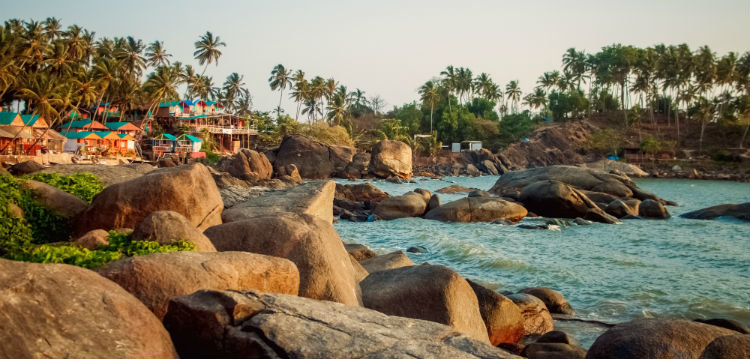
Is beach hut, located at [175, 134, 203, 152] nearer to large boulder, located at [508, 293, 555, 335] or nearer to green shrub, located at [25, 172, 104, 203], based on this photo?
green shrub, located at [25, 172, 104, 203]

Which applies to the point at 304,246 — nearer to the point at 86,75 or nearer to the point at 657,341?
the point at 657,341

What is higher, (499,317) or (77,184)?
(77,184)

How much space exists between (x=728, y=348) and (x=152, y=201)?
26.7 feet

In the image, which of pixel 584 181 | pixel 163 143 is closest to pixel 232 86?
pixel 163 143

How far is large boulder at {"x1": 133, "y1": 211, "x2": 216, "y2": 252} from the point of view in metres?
7.24

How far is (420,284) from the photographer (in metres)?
8.62

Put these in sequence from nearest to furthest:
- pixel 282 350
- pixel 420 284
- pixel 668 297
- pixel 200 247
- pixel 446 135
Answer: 1. pixel 282 350
2. pixel 200 247
3. pixel 420 284
4. pixel 668 297
5. pixel 446 135

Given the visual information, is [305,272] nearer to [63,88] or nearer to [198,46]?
[63,88]

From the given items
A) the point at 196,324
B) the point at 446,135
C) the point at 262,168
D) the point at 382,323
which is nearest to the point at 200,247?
the point at 196,324

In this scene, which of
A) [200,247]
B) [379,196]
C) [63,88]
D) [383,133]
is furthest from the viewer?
[383,133]

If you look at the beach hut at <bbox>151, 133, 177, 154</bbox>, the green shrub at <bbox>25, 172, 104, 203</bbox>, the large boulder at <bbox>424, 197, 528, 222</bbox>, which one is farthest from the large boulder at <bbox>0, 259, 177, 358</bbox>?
the beach hut at <bbox>151, 133, 177, 154</bbox>

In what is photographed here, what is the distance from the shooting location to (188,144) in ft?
232

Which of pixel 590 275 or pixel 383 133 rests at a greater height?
pixel 383 133

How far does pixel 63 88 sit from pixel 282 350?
193 feet
